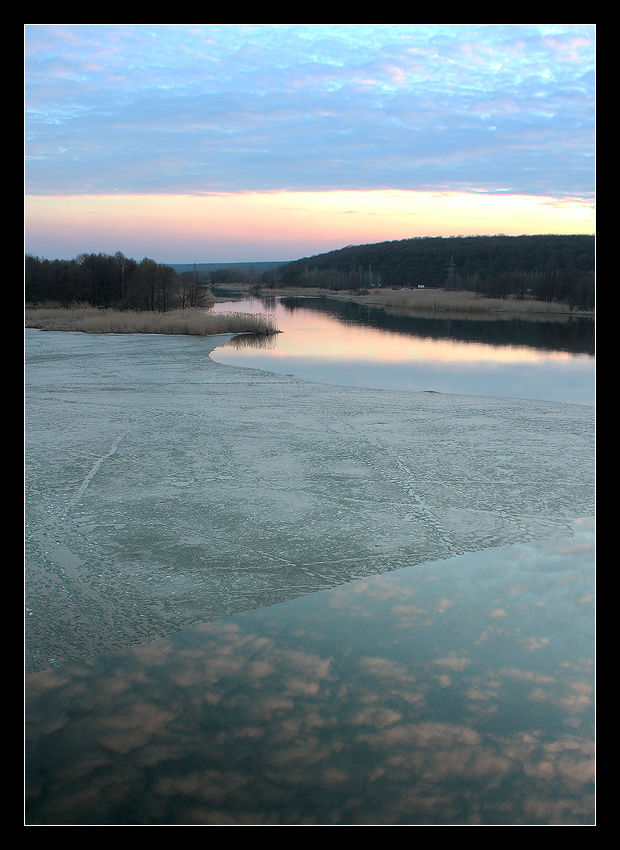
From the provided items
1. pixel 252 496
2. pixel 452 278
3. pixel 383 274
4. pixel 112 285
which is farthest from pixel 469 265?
pixel 252 496

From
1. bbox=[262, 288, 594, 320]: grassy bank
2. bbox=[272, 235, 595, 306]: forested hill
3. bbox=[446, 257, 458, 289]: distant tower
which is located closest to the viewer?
bbox=[262, 288, 594, 320]: grassy bank

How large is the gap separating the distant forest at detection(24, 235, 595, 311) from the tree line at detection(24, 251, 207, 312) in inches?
2.1

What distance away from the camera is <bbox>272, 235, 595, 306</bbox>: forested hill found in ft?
179

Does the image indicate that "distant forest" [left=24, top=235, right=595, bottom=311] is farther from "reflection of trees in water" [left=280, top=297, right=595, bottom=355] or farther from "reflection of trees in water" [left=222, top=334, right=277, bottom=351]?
"reflection of trees in water" [left=222, top=334, right=277, bottom=351]

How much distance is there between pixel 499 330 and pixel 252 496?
23.8 meters

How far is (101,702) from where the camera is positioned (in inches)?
127

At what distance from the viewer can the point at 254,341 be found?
75.7 feet

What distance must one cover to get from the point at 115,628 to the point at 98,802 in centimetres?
131

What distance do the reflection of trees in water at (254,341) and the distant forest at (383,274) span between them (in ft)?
43.9

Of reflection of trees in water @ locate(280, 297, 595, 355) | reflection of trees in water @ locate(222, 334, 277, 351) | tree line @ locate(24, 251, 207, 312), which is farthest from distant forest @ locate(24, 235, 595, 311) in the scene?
reflection of trees in water @ locate(222, 334, 277, 351)

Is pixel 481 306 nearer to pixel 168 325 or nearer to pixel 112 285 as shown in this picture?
pixel 112 285

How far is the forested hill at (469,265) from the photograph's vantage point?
179 ft

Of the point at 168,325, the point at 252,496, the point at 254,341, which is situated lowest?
the point at 252,496
